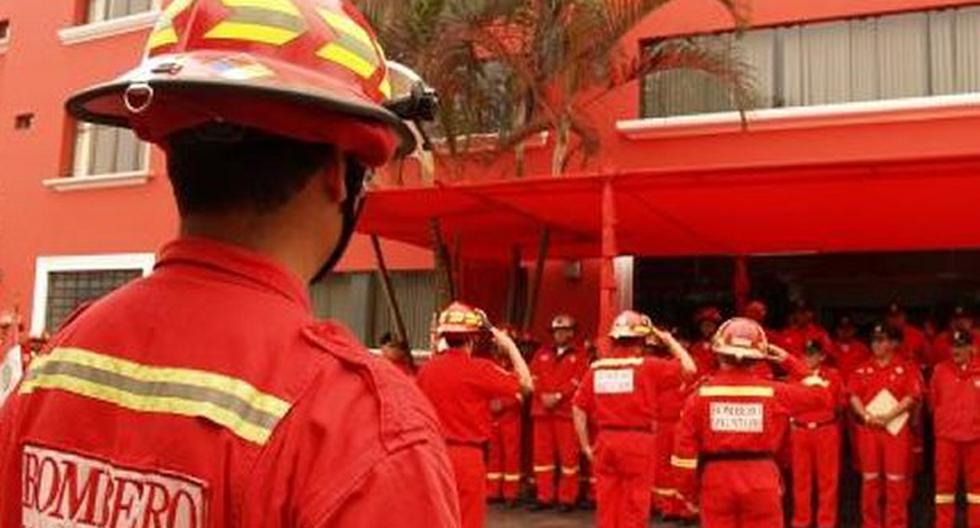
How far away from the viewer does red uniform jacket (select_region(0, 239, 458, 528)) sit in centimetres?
117

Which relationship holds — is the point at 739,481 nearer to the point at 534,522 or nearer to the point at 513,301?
the point at 534,522

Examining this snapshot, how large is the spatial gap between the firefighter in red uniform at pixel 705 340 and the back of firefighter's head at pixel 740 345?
13.6 ft

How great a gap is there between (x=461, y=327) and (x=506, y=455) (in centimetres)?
443

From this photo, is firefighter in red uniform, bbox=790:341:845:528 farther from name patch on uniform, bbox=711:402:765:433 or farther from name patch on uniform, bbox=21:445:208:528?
name patch on uniform, bbox=21:445:208:528

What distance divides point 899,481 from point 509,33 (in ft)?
Result: 19.6

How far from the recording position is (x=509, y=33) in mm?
11695

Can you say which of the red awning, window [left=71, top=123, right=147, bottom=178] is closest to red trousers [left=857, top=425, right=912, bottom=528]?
the red awning

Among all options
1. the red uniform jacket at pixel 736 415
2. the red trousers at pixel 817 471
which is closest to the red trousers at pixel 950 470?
the red trousers at pixel 817 471

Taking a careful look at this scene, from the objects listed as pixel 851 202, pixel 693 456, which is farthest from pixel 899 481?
pixel 693 456

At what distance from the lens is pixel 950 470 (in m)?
10.2

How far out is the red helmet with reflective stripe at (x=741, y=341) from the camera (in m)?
6.91

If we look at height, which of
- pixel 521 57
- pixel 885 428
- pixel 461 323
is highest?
pixel 521 57

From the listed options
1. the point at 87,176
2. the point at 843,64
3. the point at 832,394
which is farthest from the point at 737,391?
the point at 87,176

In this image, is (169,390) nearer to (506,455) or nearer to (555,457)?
(555,457)
